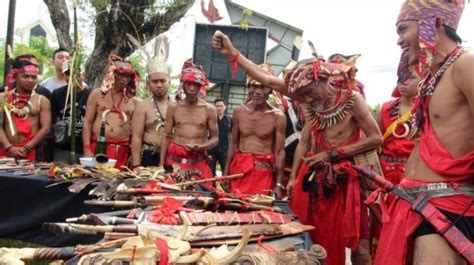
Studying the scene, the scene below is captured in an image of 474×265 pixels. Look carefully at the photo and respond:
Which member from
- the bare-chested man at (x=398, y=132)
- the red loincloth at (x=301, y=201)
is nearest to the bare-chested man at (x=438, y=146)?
the red loincloth at (x=301, y=201)

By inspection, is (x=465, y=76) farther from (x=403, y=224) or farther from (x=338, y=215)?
(x=338, y=215)

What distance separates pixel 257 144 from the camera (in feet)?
19.8

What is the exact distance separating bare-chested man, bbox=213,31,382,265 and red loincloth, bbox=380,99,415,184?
1.85 ft

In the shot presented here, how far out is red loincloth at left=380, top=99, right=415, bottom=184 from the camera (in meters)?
4.85

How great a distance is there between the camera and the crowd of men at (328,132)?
2.64 m

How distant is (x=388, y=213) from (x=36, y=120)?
193 inches

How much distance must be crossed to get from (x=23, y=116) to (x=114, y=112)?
1.08 metres

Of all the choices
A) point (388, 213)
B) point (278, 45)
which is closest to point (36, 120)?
point (388, 213)

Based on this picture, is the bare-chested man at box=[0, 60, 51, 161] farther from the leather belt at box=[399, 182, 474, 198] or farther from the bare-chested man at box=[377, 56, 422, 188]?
the leather belt at box=[399, 182, 474, 198]

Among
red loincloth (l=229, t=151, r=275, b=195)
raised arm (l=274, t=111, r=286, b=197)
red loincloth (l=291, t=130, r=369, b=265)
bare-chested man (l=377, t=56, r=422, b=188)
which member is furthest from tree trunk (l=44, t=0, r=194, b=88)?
red loincloth (l=291, t=130, r=369, b=265)

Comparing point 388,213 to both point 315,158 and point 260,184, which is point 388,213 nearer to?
point 315,158

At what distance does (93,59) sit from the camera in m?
9.80

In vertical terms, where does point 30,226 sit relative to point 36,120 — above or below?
below

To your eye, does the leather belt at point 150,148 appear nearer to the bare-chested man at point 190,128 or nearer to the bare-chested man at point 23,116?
the bare-chested man at point 190,128
